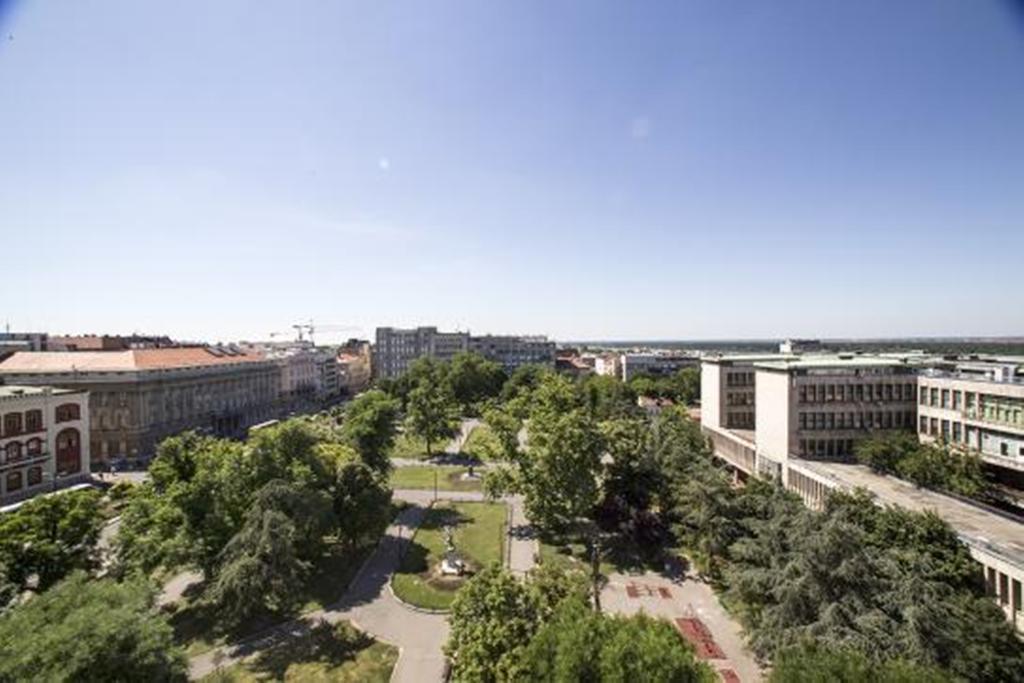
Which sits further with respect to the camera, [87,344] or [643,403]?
[643,403]

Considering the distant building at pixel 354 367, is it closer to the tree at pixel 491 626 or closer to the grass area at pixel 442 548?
the grass area at pixel 442 548

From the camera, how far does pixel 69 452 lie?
196 ft

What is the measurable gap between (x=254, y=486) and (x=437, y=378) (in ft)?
273

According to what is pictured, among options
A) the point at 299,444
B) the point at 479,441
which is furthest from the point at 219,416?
the point at 299,444

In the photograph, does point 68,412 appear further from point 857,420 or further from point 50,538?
point 857,420

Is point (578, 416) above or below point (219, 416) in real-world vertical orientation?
above

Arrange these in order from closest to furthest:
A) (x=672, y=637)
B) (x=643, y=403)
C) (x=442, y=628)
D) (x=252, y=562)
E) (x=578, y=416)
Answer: (x=672, y=637) → (x=252, y=562) → (x=442, y=628) → (x=578, y=416) → (x=643, y=403)

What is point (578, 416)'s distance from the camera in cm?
4572

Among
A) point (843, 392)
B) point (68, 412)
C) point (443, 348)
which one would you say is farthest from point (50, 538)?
point (443, 348)

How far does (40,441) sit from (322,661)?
161 ft

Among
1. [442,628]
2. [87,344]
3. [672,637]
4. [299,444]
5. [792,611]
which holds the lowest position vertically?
[442,628]

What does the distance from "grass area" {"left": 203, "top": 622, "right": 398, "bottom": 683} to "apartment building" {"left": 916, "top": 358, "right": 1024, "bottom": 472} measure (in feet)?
156

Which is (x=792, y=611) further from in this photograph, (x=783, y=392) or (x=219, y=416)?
(x=219, y=416)

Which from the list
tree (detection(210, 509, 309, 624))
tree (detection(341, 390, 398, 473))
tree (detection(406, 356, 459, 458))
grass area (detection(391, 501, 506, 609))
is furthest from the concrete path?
tree (detection(406, 356, 459, 458))
